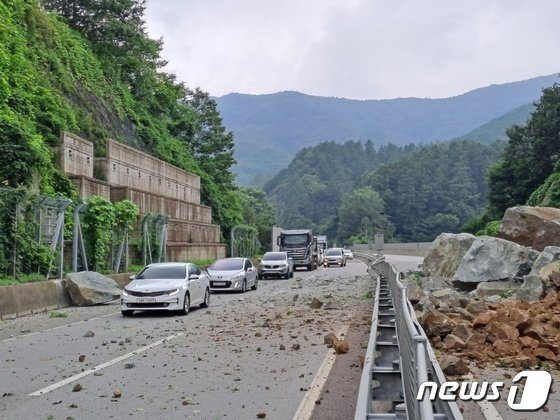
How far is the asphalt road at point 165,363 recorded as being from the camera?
761cm

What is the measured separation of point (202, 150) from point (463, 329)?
5730cm

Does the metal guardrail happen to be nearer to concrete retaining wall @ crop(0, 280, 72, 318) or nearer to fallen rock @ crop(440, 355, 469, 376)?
fallen rock @ crop(440, 355, 469, 376)

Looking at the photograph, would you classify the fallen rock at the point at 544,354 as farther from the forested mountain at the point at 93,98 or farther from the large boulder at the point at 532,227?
the forested mountain at the point at 93,98

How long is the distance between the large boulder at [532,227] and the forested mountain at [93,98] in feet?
56.2

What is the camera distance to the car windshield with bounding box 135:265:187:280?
18.9 meters

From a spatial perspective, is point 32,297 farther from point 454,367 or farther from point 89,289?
point 454,367

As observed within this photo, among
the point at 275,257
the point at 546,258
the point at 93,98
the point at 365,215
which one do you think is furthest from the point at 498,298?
the point at 365,215

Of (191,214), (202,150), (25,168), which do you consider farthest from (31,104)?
(202,150)

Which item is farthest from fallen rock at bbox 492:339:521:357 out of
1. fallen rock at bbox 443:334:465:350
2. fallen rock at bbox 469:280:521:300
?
fallen rock at bbox 469:280:521:300

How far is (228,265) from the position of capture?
2823cm

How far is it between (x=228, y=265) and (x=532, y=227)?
1179 centimetres

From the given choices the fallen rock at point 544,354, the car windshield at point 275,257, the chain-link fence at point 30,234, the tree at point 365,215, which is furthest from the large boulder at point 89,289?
the tree at point 365,215

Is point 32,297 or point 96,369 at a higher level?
point 32,297

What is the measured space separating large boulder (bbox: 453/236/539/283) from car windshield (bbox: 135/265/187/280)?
9528 millimetres
